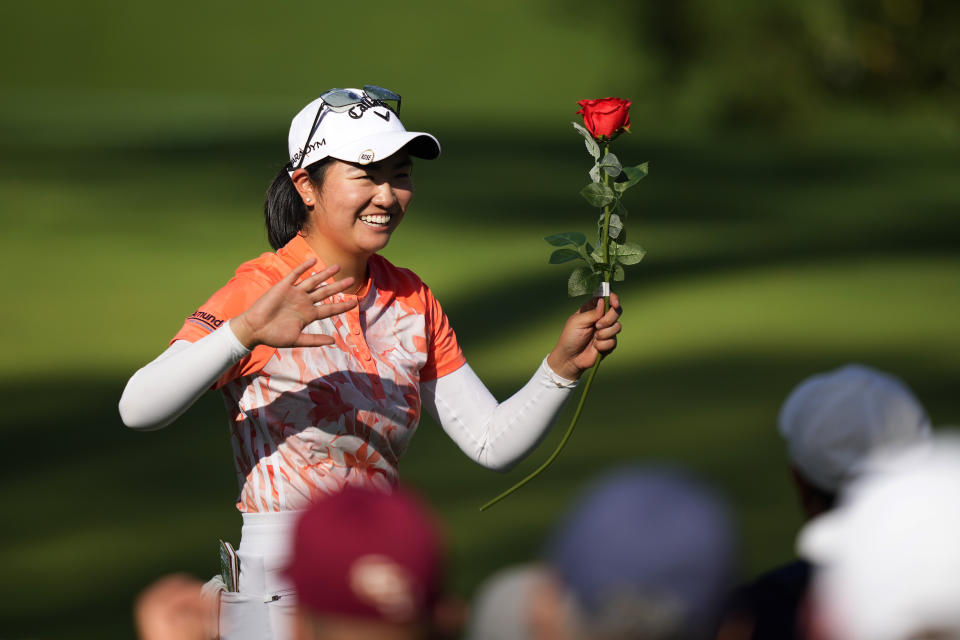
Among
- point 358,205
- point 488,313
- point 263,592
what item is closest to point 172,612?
point 263,592

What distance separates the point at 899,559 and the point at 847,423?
0.52m

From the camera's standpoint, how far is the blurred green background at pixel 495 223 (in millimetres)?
7270

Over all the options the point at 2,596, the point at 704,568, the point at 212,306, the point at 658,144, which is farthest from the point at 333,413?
the point at 658,144

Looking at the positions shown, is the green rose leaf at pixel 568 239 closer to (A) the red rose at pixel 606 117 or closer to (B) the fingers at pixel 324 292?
(A) the red rose at pixel 606 117

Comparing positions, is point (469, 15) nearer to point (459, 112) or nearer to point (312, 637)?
point (459, 112)

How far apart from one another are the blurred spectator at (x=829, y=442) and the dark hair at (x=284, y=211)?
1.52 m

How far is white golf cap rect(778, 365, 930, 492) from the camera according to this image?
2.30 metres

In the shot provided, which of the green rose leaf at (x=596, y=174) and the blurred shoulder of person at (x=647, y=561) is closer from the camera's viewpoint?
the blurred shoulder of person at (x=647, y=561)

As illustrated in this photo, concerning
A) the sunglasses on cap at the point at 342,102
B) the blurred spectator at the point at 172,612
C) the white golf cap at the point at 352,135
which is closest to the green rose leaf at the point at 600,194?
the white golf cap at the point at 352,135

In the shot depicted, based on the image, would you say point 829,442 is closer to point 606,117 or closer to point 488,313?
point 606,117

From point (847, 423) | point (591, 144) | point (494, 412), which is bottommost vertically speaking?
point (847, 423)

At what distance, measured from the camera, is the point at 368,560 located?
1771 mm

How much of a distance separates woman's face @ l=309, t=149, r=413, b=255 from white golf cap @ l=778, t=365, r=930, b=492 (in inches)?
48.9

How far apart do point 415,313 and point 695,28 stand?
85.6ft
